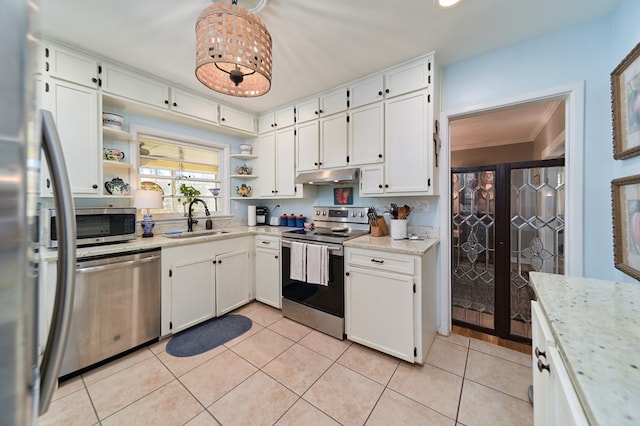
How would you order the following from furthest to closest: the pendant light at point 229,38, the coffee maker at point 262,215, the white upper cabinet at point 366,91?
the coffee maker at point 262,215 < the white upper cabinet at point 366,91 < the pendant light at point 229,38

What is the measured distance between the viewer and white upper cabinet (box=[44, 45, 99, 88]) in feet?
6.30

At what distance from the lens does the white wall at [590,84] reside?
5.70 ft

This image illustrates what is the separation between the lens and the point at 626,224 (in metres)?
1.44

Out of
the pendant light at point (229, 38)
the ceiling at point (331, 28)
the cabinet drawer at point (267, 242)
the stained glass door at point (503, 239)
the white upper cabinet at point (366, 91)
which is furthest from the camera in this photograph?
the cabinet drawer at point (267, 242)

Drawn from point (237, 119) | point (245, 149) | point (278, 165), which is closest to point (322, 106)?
point (278, 165)

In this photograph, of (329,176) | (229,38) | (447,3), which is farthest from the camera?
(329,176)

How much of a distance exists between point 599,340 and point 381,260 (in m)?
1.37

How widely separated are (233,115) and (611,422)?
12.0ft

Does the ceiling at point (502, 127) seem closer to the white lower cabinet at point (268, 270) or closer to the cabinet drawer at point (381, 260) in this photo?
the cabinet drawer at point (381, 260)

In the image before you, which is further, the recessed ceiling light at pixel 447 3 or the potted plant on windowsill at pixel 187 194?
the potted plant on windowsill at pixel 187 194

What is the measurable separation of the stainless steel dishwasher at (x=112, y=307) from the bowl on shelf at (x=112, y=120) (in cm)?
128

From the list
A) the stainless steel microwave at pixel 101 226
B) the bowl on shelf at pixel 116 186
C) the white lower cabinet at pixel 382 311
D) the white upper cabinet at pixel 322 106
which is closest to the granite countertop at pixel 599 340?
the white lower cabinet at pixel 382 311

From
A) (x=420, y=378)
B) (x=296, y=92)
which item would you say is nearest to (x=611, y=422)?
(x=420, y=378)

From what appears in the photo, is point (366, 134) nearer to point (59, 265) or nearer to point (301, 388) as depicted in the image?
point (301, 388)
